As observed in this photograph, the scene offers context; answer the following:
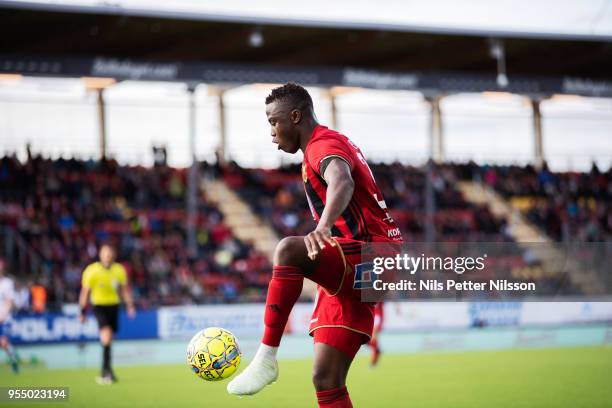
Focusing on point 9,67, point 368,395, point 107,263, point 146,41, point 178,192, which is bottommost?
point 368,395

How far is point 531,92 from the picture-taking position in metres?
28.3

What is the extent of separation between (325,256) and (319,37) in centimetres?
2255

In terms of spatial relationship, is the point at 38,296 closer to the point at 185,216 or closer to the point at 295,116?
the point at 185,216

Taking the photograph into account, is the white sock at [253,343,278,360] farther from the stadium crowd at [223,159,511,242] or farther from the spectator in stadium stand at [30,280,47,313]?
the stadium crowd at [223,159,511,242]

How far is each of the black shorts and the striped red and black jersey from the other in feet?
29.5

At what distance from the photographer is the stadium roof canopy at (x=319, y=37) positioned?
24.0 m

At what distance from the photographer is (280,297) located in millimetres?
5965

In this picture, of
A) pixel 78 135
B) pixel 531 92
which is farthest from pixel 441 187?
pixel 78 135

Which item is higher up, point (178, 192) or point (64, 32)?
point (64, 32)

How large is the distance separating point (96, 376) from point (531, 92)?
1738 cm

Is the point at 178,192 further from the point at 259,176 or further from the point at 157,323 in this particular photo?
the point at 157,323

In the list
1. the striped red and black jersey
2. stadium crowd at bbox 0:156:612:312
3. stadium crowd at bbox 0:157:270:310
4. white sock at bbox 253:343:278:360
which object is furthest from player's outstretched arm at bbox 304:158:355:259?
stadium crowd at bbox 0:157:270:310

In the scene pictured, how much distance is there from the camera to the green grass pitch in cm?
1141

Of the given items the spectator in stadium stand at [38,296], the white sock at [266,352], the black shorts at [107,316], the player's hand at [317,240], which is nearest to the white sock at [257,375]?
the white sock at [266,352]
